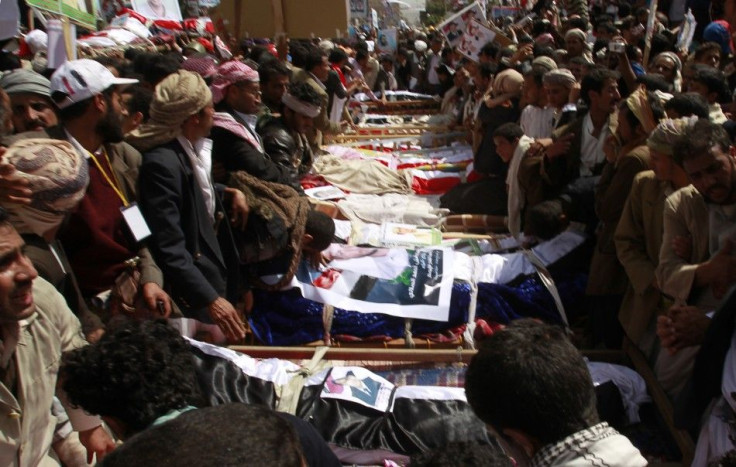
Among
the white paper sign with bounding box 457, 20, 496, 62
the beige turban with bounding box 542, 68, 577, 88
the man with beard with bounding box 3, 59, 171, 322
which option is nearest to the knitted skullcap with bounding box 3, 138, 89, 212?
the man with beard with bounding box 3, 59, 171, 322

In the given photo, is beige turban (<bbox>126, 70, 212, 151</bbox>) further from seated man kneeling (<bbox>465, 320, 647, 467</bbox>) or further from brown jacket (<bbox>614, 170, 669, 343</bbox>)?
brown jacket (<bbox>614, 170, 669, 343</bbox>)

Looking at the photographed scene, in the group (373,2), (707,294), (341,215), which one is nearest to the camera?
(707,294)

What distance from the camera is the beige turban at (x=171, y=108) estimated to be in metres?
2.59

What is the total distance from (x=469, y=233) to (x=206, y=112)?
261 cm

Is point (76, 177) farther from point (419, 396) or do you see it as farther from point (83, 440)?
point (419, 396)

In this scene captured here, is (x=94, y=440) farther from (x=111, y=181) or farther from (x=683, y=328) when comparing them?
(x=683, y=328)

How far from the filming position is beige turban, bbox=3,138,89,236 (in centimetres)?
194

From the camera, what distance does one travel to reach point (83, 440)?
2.04 metres

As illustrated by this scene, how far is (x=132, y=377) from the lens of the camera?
57.4 inches

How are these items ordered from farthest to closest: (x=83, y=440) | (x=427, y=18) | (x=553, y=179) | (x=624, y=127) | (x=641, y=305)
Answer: (x=427, y=18) < (x=553, y=179) < (x=624, y=127) < (x=641, y=305) < (x=83, y=440)

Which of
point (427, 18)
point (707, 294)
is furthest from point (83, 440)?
point (427, 18)

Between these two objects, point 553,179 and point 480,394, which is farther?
point 553,179

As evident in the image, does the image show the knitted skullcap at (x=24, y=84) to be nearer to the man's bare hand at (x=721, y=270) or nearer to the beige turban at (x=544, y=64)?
the man's bare hand at (x=721, y=270)

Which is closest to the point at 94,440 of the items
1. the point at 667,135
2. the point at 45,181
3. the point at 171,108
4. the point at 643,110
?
the point at 45,181
